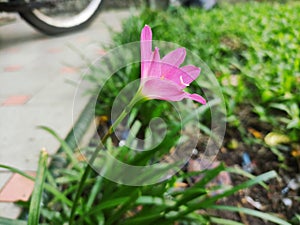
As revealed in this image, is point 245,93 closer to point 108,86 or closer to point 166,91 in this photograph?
point 108,86

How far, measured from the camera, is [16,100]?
5.47 feet

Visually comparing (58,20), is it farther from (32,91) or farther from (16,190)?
(16,190)

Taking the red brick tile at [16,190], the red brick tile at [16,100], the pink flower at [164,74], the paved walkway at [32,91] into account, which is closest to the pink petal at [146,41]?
the pink flower at [164,74]

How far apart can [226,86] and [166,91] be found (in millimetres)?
1236

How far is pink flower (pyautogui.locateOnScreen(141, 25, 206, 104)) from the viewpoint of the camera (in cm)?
38

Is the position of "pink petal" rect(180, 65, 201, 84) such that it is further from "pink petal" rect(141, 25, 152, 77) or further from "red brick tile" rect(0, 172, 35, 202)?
"red brick tile" rect(0, 172, 35, 202)

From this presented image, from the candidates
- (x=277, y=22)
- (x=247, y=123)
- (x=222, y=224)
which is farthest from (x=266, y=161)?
(x=277, y=22)

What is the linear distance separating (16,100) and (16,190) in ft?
2.57

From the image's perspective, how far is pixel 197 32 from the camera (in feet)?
8.08

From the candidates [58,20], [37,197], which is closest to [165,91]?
[37,197]

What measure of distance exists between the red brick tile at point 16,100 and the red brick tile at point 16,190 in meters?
0.66

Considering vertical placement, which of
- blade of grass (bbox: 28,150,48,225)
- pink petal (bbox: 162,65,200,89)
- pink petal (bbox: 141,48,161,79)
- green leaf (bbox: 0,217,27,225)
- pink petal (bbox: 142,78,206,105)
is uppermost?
pink petal (bbox: 141,48,161,79)

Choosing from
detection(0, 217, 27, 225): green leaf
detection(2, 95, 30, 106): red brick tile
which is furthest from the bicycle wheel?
detection(0, 217, 27, 225): green leaf

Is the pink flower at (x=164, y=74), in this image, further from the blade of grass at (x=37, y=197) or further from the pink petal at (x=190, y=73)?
the blade of grass at (x=37, y=197)
